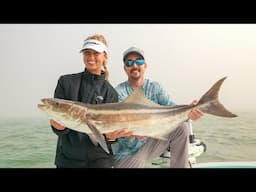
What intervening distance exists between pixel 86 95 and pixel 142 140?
0.72 meters

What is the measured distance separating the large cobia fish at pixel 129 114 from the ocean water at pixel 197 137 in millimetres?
134

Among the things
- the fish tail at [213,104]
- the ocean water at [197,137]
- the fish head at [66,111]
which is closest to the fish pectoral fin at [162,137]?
the ocean water at [197,137]

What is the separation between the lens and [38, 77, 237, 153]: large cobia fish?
12.2ft

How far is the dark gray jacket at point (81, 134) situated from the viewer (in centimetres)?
376

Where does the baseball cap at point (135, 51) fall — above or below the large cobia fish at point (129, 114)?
above

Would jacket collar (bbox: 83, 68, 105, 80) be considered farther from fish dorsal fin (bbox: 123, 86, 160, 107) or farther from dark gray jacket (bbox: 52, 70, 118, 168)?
fish dorsal fin (bbox: 123, 86, 160, 107)

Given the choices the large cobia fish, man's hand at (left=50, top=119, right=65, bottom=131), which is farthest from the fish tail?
man's hand at (left=50, top=119, right=65, bottom=131)

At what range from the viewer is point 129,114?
3805mm

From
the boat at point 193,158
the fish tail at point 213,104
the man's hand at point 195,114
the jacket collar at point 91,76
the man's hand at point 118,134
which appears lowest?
the boat at point 193,158

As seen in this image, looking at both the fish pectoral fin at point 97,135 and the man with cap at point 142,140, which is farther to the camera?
the man with cap at point 142,140

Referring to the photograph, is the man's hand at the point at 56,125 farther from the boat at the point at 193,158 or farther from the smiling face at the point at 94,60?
the boat at the point at 193,158

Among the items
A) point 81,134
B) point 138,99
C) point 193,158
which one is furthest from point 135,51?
point 193,158
